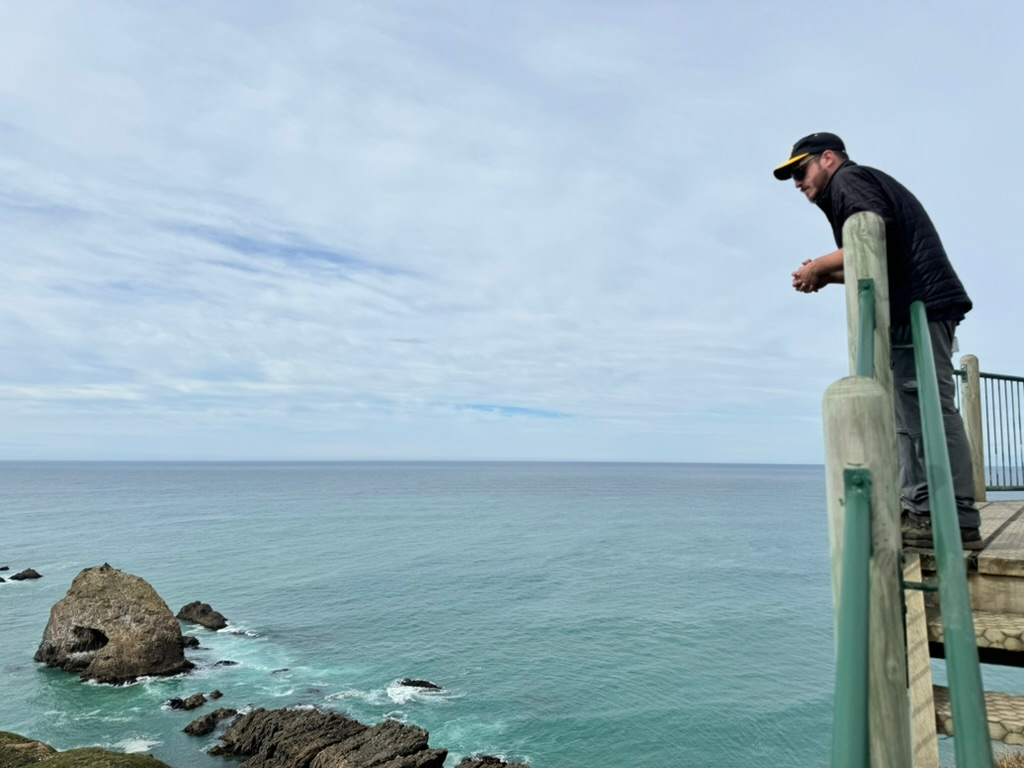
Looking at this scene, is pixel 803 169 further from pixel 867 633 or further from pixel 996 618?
pixel 867 633

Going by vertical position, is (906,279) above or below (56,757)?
above

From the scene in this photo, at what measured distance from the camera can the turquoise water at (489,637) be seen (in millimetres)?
20516

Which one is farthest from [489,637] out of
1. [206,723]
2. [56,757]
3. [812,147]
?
[812,147]

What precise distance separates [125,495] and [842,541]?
493 ft

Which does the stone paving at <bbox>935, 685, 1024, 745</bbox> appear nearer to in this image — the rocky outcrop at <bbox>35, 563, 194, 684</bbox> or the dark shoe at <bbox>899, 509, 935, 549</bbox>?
the dark shoe at <bbox>899, 509, 935, 549</bbox>

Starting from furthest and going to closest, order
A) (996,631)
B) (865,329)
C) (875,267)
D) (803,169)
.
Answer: (803,169) → (996,631) → (875,267) → (865,329)

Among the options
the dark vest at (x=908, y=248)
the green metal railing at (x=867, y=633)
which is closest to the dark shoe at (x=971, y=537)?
the dark vest at (x=908, y=248)

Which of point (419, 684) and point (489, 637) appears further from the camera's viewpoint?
point (489, 637)

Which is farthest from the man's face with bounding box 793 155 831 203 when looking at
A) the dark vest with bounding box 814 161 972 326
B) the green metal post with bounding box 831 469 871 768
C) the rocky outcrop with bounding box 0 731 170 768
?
the rocky outcrop with bounding box 0 731 170 768

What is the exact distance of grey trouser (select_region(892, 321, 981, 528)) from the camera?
12.8 ft

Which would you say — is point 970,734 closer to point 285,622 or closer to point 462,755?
point 462,755

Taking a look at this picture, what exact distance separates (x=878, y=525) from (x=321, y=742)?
19291mm

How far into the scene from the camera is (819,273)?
3.70 meters

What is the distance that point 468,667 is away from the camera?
26828 mm
